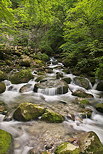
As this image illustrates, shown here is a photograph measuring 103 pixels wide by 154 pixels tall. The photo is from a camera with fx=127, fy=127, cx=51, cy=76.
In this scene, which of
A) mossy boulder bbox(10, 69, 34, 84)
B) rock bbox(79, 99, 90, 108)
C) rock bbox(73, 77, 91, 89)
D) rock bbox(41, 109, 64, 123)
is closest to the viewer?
rock bbox(41, 109, 64, 123)

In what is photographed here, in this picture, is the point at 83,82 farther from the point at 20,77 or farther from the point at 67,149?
the point at 67,149

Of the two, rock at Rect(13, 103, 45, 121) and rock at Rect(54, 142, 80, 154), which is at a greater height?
rock at Rect(13, 103, 45, 121)

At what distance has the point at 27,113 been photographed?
16.3 ft

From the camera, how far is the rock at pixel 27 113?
4912mm

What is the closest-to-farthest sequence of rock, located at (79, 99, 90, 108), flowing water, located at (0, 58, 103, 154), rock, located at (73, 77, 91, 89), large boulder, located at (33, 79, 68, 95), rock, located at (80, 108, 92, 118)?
flowing water, located at (0, 58, 103, 154) < rock, located at (80, 108, 92, 118) < rock, located at (79, 99, 90, 108) < large boulder, located at (33, 79, 68, 95) < rock, located at (73, 77, 91, 89)

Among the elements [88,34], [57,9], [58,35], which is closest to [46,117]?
[88,34]

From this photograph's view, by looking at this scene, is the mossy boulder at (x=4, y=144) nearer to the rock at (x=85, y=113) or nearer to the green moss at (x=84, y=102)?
the rock at (x=85, y=113)

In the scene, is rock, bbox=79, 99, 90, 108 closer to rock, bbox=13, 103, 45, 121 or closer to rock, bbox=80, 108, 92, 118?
rock, bbox=80, 108, 92, 118

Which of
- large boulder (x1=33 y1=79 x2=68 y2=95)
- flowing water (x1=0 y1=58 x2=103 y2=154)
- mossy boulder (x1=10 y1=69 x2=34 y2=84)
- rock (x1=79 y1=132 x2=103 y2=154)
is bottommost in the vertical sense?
flowing water (x1=0 y1=58 x2=103 y2=154)

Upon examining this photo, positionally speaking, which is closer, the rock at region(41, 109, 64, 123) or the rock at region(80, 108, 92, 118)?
the rock at region(41, 109, 64, 123)

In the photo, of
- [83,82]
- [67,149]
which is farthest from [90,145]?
[83,82]

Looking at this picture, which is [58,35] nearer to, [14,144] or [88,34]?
[88,34]

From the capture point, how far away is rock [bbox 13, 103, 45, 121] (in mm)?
4912

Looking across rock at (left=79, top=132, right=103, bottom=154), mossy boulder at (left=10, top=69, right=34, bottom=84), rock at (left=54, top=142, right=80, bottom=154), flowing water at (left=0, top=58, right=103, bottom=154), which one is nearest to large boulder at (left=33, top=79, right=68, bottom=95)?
flowing water at (left=0, top=58, right=103, bottom=154)
